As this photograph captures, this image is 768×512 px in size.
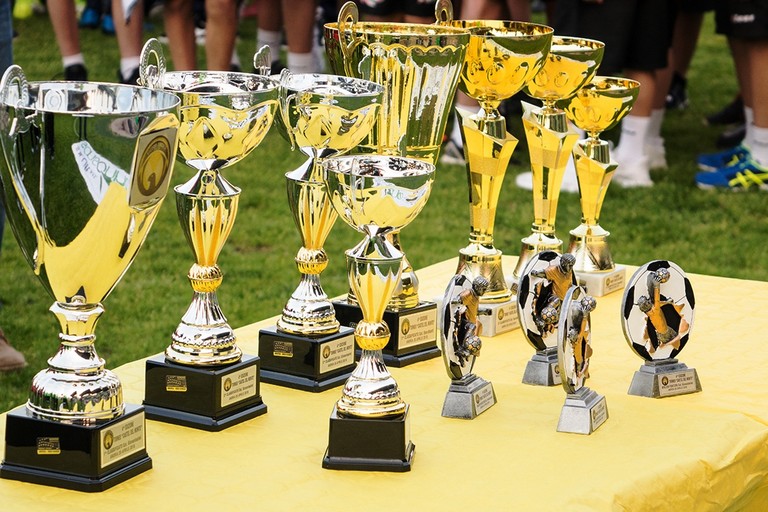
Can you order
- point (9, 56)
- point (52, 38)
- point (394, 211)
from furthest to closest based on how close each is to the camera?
point (52, 38)
point (9, 56)
point (394, 211)

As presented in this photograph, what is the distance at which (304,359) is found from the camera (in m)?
1.68

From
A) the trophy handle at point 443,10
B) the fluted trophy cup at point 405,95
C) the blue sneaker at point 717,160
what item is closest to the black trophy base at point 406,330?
the fluted trophy cup at point 405,95

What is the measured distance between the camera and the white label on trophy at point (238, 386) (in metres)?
1.52

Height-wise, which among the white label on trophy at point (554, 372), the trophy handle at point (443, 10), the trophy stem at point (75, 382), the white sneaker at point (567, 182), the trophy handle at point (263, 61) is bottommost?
the white sneaker at point (567, 182)

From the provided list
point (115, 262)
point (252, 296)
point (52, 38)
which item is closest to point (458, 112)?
point (115, 262)

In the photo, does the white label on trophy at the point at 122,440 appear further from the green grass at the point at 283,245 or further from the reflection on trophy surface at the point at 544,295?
the green grass at the point at 283,245

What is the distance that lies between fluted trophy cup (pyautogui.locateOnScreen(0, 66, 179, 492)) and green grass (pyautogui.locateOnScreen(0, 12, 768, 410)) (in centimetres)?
138

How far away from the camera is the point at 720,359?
6.27ft

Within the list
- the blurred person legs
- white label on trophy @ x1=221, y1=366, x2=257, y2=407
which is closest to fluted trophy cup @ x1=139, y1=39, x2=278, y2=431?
white label on trophy @ x1=221, y1=366, x2=257, y2=407

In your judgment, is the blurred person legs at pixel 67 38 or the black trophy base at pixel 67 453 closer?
the black trophy base at pixel 67 453

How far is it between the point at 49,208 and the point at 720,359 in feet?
3.65

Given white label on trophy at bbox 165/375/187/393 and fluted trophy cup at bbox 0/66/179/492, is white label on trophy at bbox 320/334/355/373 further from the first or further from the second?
fluted trophy cup at bbox 0/66/179/492

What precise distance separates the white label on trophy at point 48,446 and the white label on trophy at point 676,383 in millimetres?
845

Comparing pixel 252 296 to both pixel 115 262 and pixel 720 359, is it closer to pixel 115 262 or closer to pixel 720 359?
pixel 720 359
